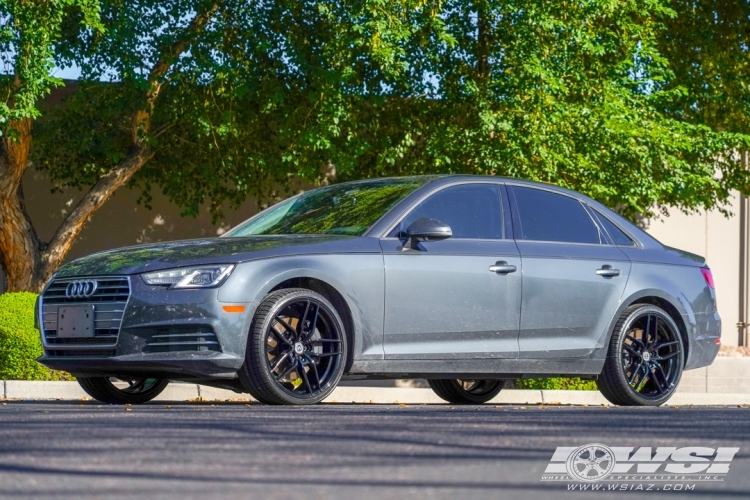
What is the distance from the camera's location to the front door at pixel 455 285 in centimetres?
826

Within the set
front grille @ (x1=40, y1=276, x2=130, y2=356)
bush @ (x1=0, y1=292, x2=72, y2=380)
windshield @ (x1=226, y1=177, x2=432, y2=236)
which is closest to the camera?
front grille @ (x1=40, y1=276, x2=130, y2=356)

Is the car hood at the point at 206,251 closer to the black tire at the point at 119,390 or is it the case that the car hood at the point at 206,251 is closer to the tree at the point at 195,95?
the black tire at the point at 119,390

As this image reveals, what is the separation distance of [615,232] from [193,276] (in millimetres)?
3640

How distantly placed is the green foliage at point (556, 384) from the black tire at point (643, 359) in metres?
5.46

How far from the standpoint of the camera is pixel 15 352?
1279cm

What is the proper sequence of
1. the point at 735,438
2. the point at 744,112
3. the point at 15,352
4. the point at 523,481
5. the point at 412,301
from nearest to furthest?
the point at 523,481, the point at 735,438, the point at 412,301, the point at 15,352, the point at 744,112

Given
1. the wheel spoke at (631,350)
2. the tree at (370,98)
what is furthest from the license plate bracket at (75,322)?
the tree at (370,98)

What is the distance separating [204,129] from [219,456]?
11448mm

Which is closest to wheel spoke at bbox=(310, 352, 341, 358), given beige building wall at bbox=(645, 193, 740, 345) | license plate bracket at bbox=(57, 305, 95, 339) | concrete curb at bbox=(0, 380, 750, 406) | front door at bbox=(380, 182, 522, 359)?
front door at bbox=(380, 182, 522, 359)

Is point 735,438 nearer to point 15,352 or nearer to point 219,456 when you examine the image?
point 219,456

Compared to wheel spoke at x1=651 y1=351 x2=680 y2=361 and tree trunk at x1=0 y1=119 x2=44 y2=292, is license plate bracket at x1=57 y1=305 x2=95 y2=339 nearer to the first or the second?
wheel spoke at x1=651 y1=351 x2=680 y2=361

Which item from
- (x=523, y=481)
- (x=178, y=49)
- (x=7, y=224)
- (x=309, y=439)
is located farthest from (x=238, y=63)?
(x=523, y=481)

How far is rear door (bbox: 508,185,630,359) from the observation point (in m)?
8.91

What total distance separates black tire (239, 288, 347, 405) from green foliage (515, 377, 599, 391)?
7.46m
